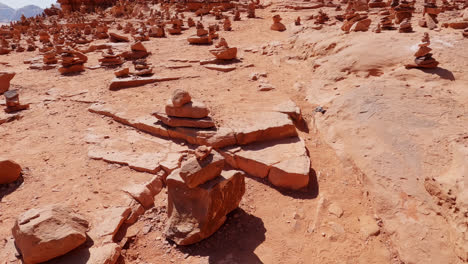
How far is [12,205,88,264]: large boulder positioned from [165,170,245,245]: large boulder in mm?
894

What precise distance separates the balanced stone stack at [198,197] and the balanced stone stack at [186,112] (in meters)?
1.53

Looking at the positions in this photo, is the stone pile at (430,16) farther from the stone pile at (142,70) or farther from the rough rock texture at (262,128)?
the stone pile at (142,70)

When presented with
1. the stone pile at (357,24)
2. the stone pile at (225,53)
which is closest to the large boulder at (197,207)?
the stone pile at (225,53)

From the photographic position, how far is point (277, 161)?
404 cm

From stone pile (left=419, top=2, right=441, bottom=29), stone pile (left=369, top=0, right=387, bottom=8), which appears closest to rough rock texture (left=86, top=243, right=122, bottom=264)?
stone pile (left=419, top=2, right=441, bottom=29)

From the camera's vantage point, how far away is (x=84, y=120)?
18.3ft

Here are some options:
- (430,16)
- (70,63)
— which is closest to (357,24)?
(430,16)

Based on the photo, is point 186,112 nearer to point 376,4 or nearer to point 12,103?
point 12,103

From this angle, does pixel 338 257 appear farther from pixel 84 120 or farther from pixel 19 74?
pixel 19 74

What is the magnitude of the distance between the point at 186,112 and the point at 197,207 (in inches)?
79.3

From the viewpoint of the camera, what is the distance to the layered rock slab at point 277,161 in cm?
385

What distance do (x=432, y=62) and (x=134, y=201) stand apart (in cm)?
542

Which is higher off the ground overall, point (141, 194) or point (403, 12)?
point (403, 12)

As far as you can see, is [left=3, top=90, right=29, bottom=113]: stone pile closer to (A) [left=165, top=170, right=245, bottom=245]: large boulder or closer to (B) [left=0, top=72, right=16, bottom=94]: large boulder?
(B) [left=0, top=72, right=16, bottom=94]: large boulder
